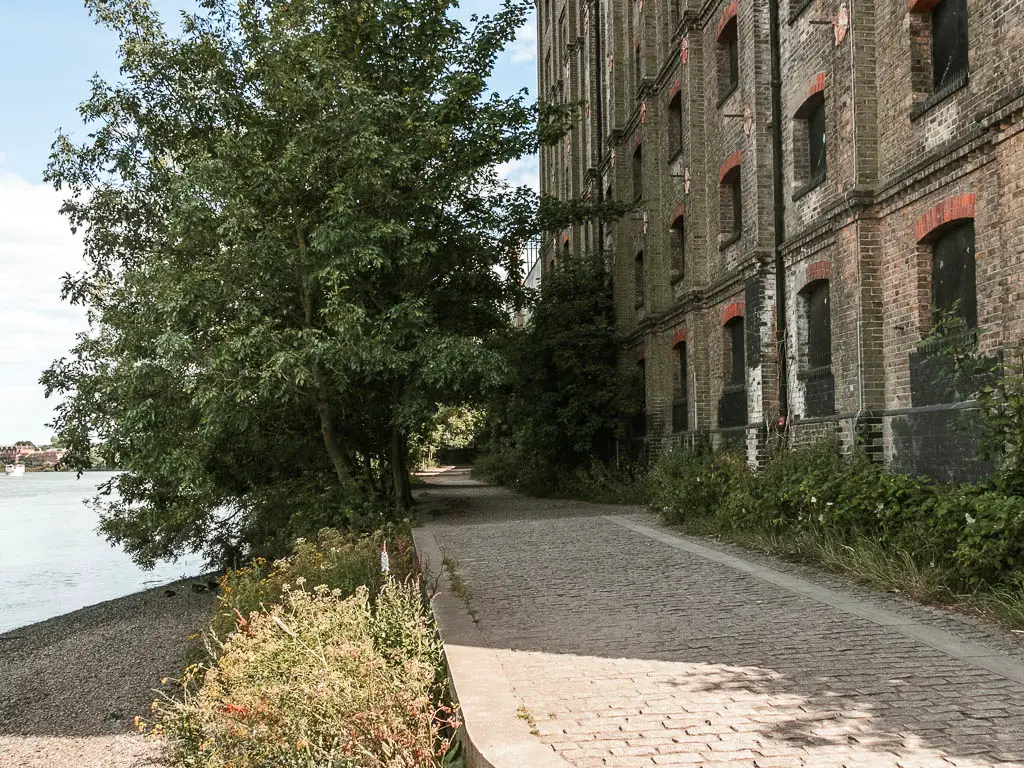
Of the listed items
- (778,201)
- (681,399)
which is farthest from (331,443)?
(778,201)

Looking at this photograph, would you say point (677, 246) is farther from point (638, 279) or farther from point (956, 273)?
point (956, 273)

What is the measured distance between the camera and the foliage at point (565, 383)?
2406 cm

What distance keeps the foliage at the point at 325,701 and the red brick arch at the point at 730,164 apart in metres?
13.1

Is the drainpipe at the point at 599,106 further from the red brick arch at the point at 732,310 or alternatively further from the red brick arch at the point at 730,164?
the red brick arch at the point at 732,310

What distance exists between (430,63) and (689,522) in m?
11.0

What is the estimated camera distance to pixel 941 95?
36.8 ft

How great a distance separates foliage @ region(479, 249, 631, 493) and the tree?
279 centimetres

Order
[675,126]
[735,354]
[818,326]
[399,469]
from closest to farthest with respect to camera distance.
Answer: [818,326] → [735,354] → [399,469] → [675,126]

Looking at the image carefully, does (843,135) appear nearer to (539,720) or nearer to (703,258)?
(703,258)

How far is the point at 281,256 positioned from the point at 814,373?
30.3 ft

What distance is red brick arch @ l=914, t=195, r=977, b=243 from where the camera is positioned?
1069 cm

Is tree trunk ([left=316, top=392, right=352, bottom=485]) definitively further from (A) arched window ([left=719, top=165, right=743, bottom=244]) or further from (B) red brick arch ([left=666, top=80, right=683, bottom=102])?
(B) red brick arch ([left=666, top=80, right=683, bottom=102])

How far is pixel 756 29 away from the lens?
16.4 m

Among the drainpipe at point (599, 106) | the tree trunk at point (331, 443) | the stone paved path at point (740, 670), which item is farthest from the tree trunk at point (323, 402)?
the drainpipe at point (599, 106)
